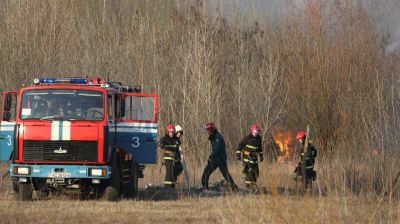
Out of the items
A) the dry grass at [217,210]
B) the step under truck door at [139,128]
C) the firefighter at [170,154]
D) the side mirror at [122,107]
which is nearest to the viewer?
the dry grass at [217,210]

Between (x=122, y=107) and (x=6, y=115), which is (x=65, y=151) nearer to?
(x=6, y=115)

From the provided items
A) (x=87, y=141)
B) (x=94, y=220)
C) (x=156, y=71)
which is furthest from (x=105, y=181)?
(x=156, y=71)

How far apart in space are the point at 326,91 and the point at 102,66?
10.2 meters

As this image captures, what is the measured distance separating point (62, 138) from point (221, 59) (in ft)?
68.6

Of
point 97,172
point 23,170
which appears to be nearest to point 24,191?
point 23,170

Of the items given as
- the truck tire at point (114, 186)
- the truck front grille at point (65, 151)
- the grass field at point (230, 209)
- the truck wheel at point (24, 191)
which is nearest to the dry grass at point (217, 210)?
the grass field at point (230, 209)

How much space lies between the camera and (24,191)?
16.9 metres

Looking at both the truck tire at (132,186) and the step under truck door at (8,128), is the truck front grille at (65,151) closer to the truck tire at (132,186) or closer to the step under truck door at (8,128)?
the step under truck door at (8,128)

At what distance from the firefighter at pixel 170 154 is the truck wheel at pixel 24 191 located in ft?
13.1

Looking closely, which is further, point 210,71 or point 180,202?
point 210,71

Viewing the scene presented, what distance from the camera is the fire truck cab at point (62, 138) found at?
16438mm

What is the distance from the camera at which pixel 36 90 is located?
16.8 m

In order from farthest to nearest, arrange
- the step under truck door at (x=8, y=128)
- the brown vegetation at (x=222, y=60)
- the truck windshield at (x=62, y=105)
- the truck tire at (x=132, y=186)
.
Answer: the brown vegetation at (x=222, y=60) < the truck tire at (x=132, y=186) < the step under truck door at (x=8, y=128) < the truck windshield at (x=62, y=105)

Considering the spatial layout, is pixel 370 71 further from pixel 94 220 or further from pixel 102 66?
pixel 94 220
